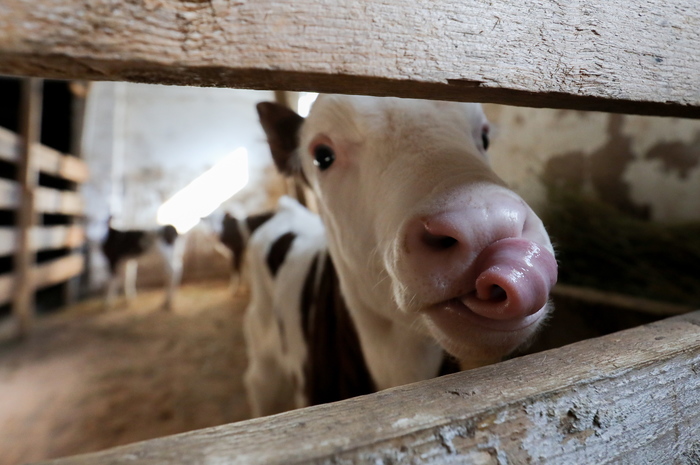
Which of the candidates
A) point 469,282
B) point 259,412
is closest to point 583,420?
point 469,282

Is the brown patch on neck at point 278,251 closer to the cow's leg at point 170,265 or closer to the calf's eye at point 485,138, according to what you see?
the calf's eye at point 485,138

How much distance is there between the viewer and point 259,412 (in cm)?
239

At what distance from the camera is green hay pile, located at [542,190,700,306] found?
1.81 metres

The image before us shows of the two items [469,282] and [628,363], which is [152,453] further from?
[628,363]

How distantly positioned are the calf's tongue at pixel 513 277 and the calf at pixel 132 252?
→ 5.78 meters

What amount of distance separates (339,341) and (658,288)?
5.03ft

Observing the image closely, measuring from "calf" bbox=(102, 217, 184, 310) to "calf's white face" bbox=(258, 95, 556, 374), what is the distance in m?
5.30

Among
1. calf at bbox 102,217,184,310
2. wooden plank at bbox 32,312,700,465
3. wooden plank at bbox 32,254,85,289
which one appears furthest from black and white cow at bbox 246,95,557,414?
calf at bbox 102,217,184,310

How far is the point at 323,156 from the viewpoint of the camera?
1184 mm

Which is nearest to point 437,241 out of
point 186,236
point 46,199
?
point 46,199

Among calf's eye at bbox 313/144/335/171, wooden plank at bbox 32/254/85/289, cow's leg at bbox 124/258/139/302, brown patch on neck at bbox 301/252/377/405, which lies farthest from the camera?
cow's leg at bbox 124/258/139/302

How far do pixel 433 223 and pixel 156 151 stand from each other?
781cm

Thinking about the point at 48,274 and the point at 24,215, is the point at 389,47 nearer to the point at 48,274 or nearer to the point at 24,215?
the point at 24,215

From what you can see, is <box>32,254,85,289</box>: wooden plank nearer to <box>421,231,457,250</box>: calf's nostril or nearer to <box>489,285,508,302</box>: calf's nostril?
<box>421,231,457,250</box>: calf's nostril
